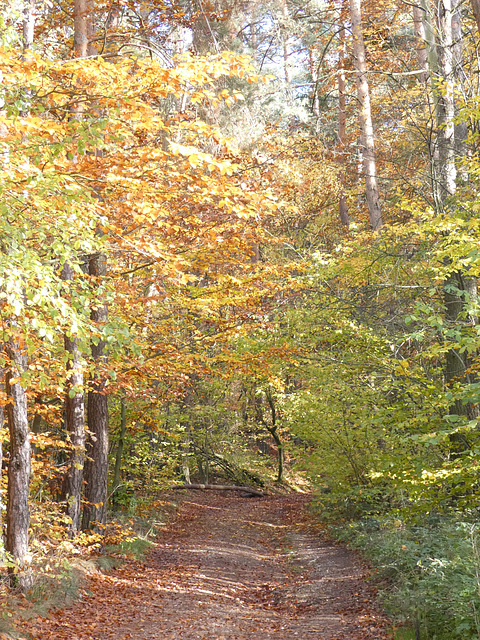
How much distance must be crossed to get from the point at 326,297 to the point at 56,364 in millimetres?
5977

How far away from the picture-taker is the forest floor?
6926 mm

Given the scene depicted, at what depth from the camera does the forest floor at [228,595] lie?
693cm

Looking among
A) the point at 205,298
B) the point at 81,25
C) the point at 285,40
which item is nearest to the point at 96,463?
the point at 205,298

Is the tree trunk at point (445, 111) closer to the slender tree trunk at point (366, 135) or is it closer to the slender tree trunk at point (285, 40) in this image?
→ the slender tree trunk at point (366, 135)

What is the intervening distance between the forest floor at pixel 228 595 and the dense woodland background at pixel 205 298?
65 centimetres

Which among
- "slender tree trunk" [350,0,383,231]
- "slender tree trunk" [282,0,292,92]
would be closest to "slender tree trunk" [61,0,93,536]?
"slender tree trunk" [350,0,383,231]

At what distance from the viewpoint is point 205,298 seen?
35.8 feet

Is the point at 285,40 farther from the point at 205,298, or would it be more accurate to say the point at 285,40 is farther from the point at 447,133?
the point at 205,298

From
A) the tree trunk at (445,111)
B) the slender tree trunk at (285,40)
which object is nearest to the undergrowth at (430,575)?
the tree trunk at (445,111)

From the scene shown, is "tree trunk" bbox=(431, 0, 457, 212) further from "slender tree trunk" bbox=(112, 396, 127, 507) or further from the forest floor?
"slender tree trunk" bbox=(112, 396, 127, 507)

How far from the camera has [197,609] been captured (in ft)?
26.7

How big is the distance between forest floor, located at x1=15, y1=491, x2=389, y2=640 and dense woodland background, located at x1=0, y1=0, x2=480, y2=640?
65 centimetres

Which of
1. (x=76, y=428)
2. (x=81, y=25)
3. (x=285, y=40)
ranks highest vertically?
(x=285, y=40)

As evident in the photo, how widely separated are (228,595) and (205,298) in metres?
5.18
